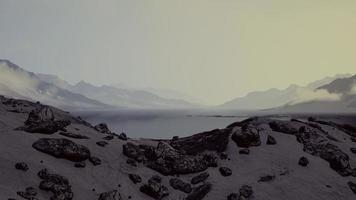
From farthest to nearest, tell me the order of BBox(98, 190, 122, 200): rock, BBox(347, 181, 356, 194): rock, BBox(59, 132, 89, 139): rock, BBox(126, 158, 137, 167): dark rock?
BBox(59, 132, 89, 139): rock
BBox(347, 181, 356, 194): rock
BBox(126, 158, 137, 167): dark rock
BBox(98, 190, 122, 200): rock

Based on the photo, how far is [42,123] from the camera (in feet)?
131

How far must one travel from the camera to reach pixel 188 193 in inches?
1430

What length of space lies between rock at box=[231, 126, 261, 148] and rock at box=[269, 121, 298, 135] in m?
4.29

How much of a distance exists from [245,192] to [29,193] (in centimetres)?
1646

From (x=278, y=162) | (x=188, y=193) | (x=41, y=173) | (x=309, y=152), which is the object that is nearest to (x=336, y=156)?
(x=309, y=152)

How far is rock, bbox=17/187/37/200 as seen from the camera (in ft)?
96.2

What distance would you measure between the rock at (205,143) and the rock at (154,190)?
8.26 m

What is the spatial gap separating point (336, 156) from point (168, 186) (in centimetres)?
1743

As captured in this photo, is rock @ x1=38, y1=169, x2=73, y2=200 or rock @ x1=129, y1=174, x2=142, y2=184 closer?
rock @ x1=38, y1=169, x2=73, y2=200

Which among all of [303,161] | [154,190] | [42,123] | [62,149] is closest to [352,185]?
[303,161]

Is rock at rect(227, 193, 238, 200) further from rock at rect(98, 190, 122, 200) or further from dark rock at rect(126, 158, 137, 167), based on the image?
dark rock at rect(126, 158, 137, 167)

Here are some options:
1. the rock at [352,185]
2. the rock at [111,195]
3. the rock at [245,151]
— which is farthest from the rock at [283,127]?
the rock at [111,195]

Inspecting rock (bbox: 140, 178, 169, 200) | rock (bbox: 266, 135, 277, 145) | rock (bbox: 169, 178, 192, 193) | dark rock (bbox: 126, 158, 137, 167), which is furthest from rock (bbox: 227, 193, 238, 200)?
rock (bbox: 266, 135, 277, 145)

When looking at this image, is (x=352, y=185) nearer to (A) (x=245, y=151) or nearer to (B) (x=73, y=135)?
(A) (x=245, y=151)
